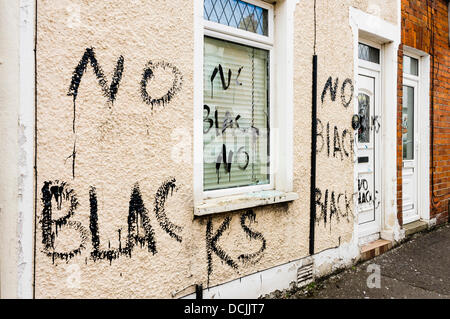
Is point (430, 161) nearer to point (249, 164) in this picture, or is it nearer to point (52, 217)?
point (249, 164)

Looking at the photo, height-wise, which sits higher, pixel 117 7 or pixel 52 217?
pixel 117 7

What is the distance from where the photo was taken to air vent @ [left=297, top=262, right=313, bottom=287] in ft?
11.7

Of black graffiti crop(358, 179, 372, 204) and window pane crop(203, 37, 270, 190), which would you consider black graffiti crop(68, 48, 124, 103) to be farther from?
black graffiti crop(358, 179, 372, 204)

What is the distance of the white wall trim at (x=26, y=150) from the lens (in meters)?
2.03

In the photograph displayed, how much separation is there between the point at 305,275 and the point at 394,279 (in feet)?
3.42

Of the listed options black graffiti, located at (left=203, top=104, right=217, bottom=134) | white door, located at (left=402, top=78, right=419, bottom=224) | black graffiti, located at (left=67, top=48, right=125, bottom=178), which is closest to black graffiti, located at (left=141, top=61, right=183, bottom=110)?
black graffiti, located at (left=67, top=48, right=125, bottom=178)

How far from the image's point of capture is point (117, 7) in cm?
240

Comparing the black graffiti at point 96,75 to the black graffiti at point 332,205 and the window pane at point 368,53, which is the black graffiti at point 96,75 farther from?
the window pane at point 368,53

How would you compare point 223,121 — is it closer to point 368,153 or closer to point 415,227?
point 368,153

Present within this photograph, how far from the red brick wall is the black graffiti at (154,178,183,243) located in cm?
367

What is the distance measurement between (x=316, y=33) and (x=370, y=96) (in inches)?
60.4

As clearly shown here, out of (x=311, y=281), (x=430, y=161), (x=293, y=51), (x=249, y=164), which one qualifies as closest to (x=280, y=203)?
(x=249, y=164)

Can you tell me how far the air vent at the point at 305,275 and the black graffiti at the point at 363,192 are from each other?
1.39m

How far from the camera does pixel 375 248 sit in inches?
177
